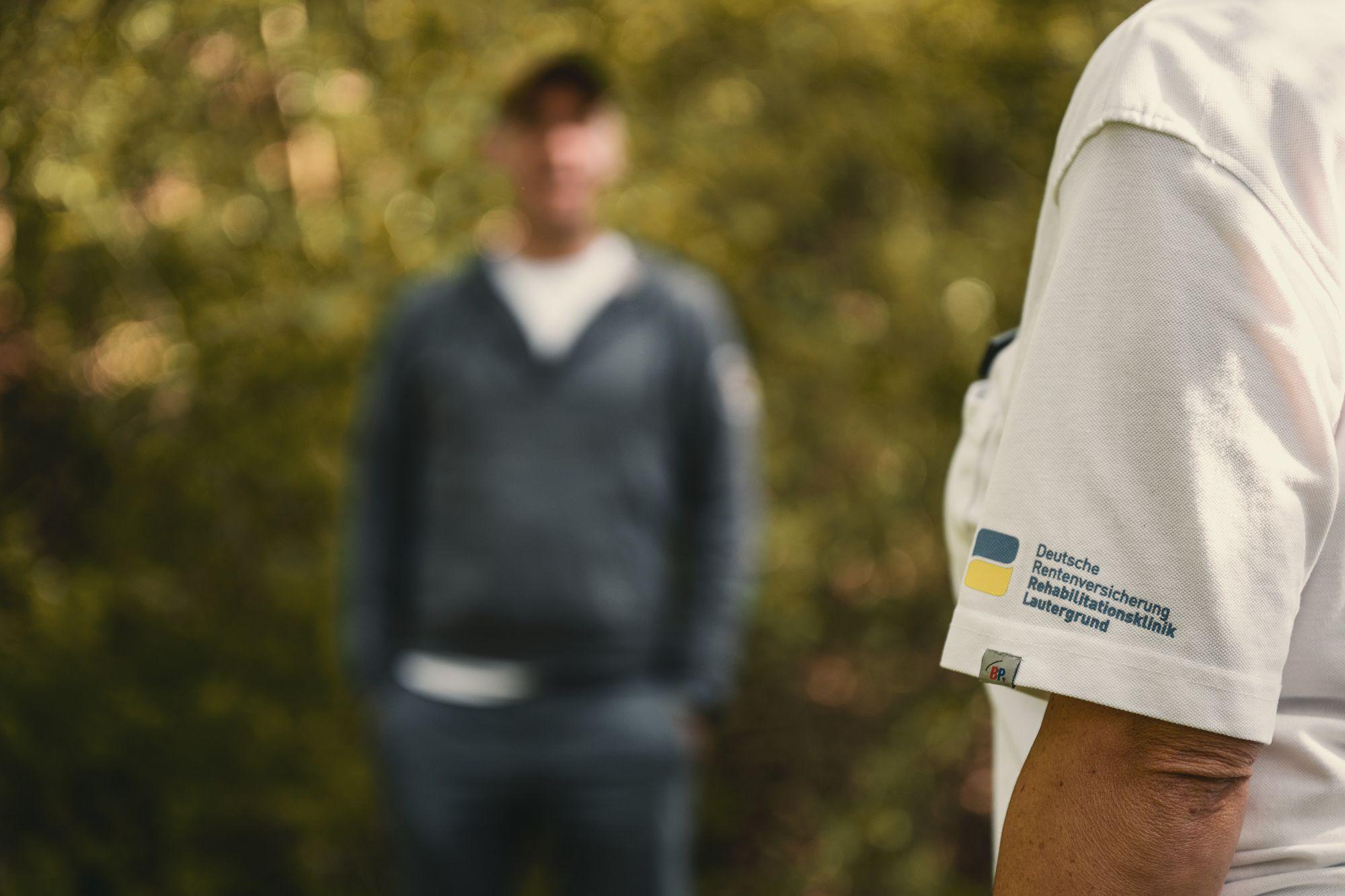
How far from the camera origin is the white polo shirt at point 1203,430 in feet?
2.61

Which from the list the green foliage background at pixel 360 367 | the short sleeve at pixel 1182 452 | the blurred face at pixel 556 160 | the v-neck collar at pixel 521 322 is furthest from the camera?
the blurred face at pixel 556 160

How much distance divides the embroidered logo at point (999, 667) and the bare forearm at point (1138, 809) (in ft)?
0.16

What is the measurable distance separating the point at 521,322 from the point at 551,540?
1.52ft

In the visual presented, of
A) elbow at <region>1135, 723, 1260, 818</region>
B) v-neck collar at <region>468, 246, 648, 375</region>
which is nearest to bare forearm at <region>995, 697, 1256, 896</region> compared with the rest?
elbow at <region>1135, 723, 1260, 818</region>

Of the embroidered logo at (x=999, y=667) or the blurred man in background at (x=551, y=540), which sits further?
the blurred man in background at (x=551, y=540)

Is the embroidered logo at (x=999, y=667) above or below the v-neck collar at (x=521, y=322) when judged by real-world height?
above

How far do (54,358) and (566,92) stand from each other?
3.86 ft

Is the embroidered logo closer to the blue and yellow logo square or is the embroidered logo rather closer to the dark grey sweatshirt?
the blue and yellow logo square

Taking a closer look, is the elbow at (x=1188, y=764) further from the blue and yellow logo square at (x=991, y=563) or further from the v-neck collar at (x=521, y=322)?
the v-neck collar at (x=521, y=322)

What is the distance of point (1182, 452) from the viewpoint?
2.62ft

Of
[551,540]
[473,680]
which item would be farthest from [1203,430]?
[473,680]

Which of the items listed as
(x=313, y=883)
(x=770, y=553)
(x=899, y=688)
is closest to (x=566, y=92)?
(x=770, y=553)

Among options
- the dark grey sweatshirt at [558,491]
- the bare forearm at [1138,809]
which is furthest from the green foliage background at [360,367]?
the bare forearm at [1138,809]

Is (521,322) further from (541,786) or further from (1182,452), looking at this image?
(1182,452)
